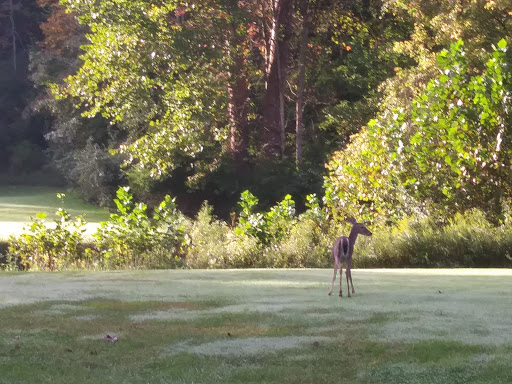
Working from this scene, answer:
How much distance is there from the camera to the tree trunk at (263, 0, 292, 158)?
1107 inches

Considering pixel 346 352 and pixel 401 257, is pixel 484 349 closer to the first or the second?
pixel 346 352

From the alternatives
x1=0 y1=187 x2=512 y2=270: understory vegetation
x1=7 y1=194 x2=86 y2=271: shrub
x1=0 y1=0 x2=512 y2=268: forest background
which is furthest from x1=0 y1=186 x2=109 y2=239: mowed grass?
x1=0 y1=187 x2=512 y2=270: understory vegetation

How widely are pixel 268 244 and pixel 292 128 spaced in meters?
16.2

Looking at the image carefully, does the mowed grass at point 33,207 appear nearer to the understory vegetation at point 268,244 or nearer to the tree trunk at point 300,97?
the understory vegetation at point 268,244

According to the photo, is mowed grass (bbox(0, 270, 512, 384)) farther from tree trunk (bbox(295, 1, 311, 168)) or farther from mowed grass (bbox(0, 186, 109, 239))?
tree trunk (bbox(295, 1, 311, 168))

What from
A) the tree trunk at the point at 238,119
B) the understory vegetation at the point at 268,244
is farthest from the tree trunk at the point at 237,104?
the understory vegetation at the point at 268,244

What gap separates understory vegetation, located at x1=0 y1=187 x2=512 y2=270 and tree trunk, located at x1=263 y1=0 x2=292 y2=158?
10.7 metres

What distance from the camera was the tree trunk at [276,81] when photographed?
28109mm

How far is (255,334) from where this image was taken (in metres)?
5.89

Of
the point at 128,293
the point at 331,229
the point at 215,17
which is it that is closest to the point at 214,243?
the point at 331,229

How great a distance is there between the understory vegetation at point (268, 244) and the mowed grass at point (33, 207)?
3.82 m

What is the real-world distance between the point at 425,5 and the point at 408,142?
741 cm

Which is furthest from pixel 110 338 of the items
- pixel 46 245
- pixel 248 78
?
pixel 248 78

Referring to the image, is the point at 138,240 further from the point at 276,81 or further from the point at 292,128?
the point at 292,128
